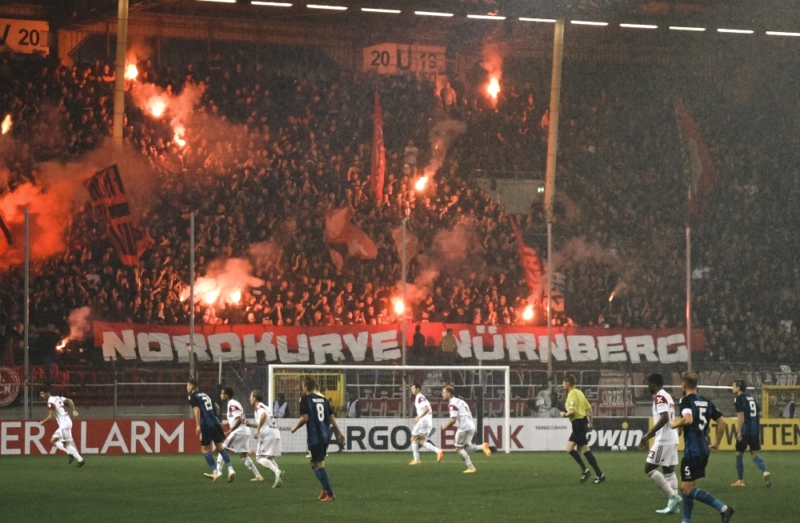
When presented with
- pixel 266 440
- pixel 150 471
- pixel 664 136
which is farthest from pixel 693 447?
pixel 664 136

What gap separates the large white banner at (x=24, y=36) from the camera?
131 ft

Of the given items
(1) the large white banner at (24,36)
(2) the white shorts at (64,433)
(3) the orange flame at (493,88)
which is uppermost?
(1) the large white banner at (24,36)

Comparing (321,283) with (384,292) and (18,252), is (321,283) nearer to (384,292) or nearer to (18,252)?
(384,292)

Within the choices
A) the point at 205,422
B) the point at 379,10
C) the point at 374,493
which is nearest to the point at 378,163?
the point at 379,10

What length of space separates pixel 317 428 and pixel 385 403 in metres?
14.3

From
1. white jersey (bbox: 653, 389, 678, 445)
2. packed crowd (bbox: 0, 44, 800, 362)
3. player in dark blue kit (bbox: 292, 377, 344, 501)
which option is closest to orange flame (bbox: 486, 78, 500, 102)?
packed crowd (bbox: 0, 44, 800, 362)

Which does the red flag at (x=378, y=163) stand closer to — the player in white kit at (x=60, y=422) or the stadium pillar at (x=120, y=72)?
the stadium pillar at (x=120, y=72)

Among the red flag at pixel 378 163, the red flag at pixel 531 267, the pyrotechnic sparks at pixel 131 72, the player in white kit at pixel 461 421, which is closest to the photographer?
the player in white kit at pixel 461 421

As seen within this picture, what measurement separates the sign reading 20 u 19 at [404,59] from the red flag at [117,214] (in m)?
12.7

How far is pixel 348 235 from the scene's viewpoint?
38.2 m

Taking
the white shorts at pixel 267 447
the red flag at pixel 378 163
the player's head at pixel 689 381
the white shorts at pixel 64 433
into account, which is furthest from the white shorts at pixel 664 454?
the red flag at pixel 378 163

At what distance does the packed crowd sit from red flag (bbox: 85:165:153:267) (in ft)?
1.08

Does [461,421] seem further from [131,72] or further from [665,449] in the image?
[131,72]

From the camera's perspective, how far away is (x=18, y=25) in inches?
1587
